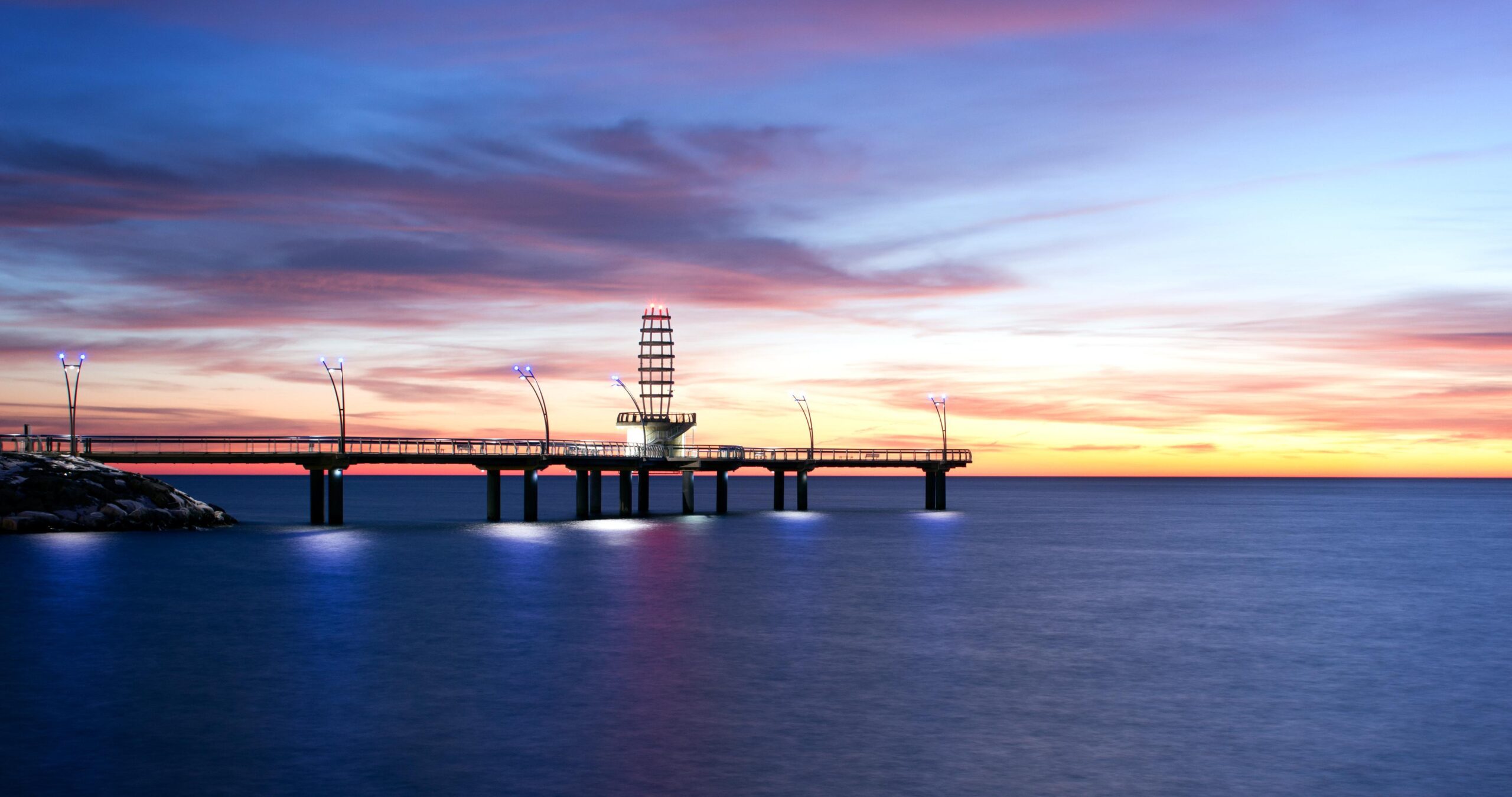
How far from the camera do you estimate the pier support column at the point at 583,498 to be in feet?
334

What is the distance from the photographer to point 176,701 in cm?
2588

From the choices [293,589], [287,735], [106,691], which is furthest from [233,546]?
[287,735]

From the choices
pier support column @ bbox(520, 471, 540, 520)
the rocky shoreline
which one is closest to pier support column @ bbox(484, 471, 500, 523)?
pier support column @ bbox(520, 471, 540, 520)

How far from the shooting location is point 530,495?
93.4 meters

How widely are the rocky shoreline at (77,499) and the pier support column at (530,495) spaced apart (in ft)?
72.8

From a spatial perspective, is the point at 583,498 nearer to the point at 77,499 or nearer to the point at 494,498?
the point at 494,498

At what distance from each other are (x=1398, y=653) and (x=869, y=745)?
68.6 feet

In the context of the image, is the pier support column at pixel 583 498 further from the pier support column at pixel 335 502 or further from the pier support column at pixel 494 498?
the pier support column at pixel 335 502

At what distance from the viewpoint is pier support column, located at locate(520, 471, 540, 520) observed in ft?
295

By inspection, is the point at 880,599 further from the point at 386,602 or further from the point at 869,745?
the point at 869,745

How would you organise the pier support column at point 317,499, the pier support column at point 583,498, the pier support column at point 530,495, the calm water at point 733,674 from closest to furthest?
the calm water at point 733,674
the pier support column at point 317,499
the pier support column at point 530,495
the pier support column at point 583,498

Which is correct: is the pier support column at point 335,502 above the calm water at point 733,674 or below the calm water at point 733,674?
above

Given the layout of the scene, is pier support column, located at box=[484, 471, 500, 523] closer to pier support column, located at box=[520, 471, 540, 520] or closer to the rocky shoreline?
pier support column, located at box=[520, 471, 540, 520]

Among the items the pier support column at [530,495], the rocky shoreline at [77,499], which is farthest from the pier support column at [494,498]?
the rocky shoreline at [77,499]
